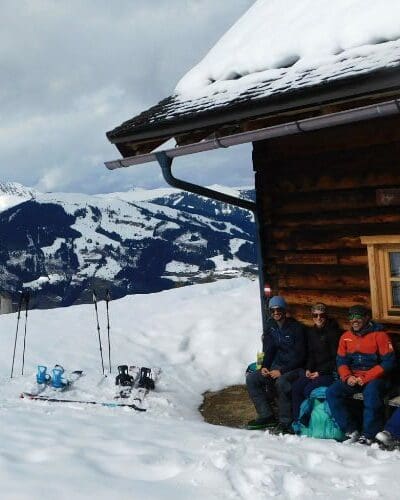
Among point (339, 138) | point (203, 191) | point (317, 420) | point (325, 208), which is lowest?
point (317, 420)

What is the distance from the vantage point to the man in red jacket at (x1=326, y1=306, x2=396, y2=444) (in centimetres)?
545

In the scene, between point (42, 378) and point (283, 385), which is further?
point (42, 378)

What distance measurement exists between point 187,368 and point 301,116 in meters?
5.66

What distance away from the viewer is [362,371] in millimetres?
5773

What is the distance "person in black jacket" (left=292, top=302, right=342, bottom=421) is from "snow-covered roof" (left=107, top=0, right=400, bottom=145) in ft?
8.12

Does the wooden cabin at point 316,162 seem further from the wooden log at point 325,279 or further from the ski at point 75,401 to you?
the ski at point 75,401

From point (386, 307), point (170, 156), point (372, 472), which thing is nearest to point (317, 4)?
point (170, 156)

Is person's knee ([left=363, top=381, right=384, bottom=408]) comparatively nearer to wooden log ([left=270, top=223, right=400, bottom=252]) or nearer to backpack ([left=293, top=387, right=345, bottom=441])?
backpack ([left=293, top=387, right=345, bottom=441])

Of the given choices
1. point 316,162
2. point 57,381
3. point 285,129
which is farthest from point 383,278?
point 57,381

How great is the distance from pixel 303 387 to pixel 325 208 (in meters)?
2.06

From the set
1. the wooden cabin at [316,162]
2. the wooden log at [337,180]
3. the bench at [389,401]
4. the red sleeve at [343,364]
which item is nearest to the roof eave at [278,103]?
the wooden cabin at [316,162]

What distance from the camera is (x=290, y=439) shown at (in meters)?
5.11

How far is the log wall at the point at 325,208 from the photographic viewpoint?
242 inches

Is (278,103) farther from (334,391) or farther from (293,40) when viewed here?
(334,391)
